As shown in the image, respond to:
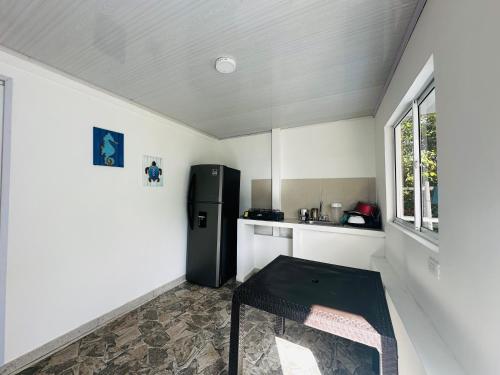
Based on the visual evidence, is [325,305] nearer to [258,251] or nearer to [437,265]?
[437,265]

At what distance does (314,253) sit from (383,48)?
2.26 m

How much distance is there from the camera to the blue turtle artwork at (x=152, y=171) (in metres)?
2.58

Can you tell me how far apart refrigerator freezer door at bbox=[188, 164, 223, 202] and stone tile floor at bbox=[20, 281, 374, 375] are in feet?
4.88

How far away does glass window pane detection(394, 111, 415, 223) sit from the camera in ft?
5.80

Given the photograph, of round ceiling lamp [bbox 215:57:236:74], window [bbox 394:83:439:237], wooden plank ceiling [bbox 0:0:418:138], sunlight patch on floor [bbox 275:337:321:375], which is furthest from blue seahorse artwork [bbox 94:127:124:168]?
window [bbox 394:83:439:237]

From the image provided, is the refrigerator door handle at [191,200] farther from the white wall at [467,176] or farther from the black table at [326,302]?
the white wall at [467,176]

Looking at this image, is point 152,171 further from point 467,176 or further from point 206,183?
point 467,176

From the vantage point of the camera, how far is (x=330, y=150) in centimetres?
303

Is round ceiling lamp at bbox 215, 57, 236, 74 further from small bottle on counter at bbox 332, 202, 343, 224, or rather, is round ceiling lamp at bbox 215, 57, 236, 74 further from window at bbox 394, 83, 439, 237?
small bottle on counter at bbox 332, 202, 343, 224

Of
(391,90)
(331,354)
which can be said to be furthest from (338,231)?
(391,90)

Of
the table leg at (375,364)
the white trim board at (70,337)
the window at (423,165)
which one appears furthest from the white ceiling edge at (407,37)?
the white trim board at (70,337)

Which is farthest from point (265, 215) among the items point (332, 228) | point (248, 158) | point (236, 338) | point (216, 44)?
point (216, 44)

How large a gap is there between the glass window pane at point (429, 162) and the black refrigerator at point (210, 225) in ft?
7.44

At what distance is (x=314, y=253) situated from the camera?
264cm
